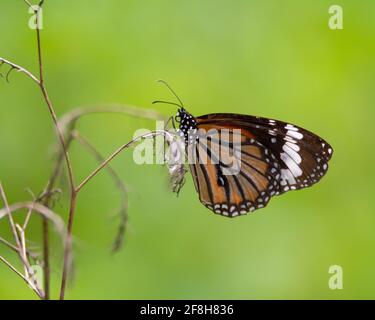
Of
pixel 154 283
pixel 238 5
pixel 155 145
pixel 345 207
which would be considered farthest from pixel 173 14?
pixel 155 145

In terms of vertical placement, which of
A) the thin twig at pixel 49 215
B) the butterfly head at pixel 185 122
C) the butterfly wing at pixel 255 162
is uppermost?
the butterfly head at pixel 185 122

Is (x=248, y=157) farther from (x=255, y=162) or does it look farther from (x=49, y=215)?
(x=49, y=215)

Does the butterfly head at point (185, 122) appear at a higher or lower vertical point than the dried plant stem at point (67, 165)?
higher

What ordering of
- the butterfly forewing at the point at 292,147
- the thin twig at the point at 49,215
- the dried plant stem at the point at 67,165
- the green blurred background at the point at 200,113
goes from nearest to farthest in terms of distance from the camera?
the thin twig at the point at 49,215
the dried plant stem at the point at 67,165
the butterfly forewing at the point at 292,147
the green blurred background at the point at 200,113

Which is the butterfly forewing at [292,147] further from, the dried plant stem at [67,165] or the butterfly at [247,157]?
the dried plant stem at [67,165]

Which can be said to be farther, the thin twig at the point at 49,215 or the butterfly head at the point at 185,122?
the butterfly head at the point at 185,122

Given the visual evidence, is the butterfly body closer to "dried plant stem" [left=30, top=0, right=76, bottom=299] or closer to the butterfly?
the butterfly

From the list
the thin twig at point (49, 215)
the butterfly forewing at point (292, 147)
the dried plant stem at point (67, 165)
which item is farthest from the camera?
the butterfly forewing at point (292, 147)

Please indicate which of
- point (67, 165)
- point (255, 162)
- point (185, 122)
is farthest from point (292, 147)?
point (67, 165)

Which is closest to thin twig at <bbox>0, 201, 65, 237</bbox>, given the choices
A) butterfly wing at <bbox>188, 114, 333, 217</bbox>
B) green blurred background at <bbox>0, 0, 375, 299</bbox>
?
butterfly wing at <bbox>188, 114, 333, 217</bbox>

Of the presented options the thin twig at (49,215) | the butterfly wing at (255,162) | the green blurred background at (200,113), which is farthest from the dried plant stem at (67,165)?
the green blurred background at (200,113)
